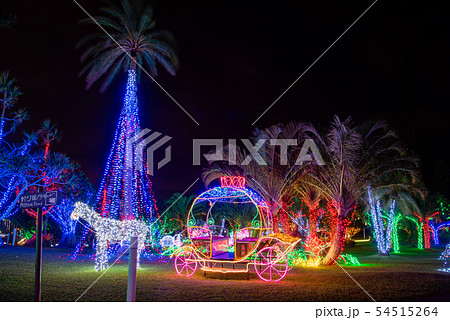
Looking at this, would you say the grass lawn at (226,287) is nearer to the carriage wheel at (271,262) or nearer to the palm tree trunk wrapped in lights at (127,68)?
the carriage wheel at (271,262)

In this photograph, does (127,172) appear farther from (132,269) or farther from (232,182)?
(132,269)

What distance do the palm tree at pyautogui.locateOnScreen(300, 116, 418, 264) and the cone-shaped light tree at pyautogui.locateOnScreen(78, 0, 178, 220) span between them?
763 centimetres

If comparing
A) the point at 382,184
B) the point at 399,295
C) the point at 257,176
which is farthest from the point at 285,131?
the point at 399,295

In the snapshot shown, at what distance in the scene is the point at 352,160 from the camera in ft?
52.4

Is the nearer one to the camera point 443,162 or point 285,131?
point 285,131

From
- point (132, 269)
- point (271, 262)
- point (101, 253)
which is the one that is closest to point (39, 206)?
point (132, 269)

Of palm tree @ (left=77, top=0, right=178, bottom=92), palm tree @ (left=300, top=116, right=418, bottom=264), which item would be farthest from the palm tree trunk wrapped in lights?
palm tree @ (left=300, top=116, right=418, bottom=264)

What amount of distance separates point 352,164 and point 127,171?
385 inches

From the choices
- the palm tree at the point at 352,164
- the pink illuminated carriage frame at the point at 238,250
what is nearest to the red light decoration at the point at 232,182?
the pink illuminated carriage frame at the point at 238,250

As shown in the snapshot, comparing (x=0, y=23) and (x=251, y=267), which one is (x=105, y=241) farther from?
(x=0, y=23)

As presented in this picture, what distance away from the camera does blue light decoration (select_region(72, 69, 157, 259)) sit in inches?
697

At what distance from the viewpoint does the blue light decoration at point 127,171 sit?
17.7m

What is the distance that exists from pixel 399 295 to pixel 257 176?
33.6 feet

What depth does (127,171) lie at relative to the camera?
1780cm
